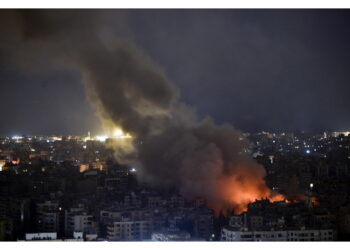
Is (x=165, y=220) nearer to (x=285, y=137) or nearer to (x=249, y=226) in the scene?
(x=249, y=226)

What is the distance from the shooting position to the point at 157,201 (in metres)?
6.73

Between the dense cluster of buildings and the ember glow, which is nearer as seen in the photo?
Answer: the dense cluster of buildings

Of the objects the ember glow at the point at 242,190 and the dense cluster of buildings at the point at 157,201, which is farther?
the ember glow at the point at 242,190

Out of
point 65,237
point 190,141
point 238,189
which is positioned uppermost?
point 190,141

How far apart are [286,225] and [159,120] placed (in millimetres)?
3702

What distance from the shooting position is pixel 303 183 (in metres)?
7.69

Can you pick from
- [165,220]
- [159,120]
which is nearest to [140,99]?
[159,120]

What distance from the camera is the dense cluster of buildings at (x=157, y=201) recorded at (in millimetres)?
5387

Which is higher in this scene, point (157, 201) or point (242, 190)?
point (242, 190)

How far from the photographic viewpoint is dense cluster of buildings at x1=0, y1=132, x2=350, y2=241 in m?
5.39

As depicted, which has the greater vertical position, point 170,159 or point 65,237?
point 170,159
